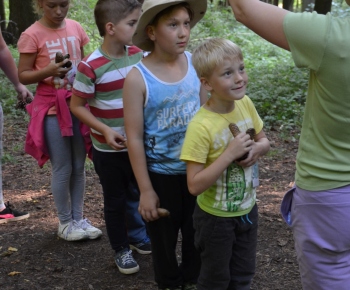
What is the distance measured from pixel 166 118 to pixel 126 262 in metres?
1.27

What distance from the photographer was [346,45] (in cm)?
204

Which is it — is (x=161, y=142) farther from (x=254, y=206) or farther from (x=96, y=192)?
(x=96, y=192)

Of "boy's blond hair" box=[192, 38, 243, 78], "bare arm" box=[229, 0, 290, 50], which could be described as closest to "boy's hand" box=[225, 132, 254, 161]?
"boy's blond hair" box=[192, 38, 243, 78]

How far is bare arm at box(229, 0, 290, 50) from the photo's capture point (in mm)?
2113

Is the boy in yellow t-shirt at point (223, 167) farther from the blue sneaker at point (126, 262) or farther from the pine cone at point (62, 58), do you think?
the pine cone at point (62, 58)

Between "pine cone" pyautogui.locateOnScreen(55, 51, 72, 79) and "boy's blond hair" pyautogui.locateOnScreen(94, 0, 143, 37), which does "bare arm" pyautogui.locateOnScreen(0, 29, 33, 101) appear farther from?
"boy's blond hair" pyautogui.locateOnScreen(94, 0, 143, 37)

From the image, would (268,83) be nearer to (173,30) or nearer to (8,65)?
(8,65)

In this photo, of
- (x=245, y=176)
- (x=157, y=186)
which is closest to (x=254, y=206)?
(x=245, y=176)

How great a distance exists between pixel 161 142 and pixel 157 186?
0.25 m

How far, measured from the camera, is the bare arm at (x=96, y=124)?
3.42m

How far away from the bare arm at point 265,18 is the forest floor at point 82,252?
2101 mm

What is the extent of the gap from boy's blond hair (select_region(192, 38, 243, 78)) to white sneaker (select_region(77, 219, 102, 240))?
6.90 ft

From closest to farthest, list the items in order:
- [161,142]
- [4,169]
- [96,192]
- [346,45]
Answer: [346,45], [161,142], [96,192], [4,169]

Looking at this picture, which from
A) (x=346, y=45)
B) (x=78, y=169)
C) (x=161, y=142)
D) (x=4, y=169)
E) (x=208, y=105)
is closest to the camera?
(x=346, y=45)
